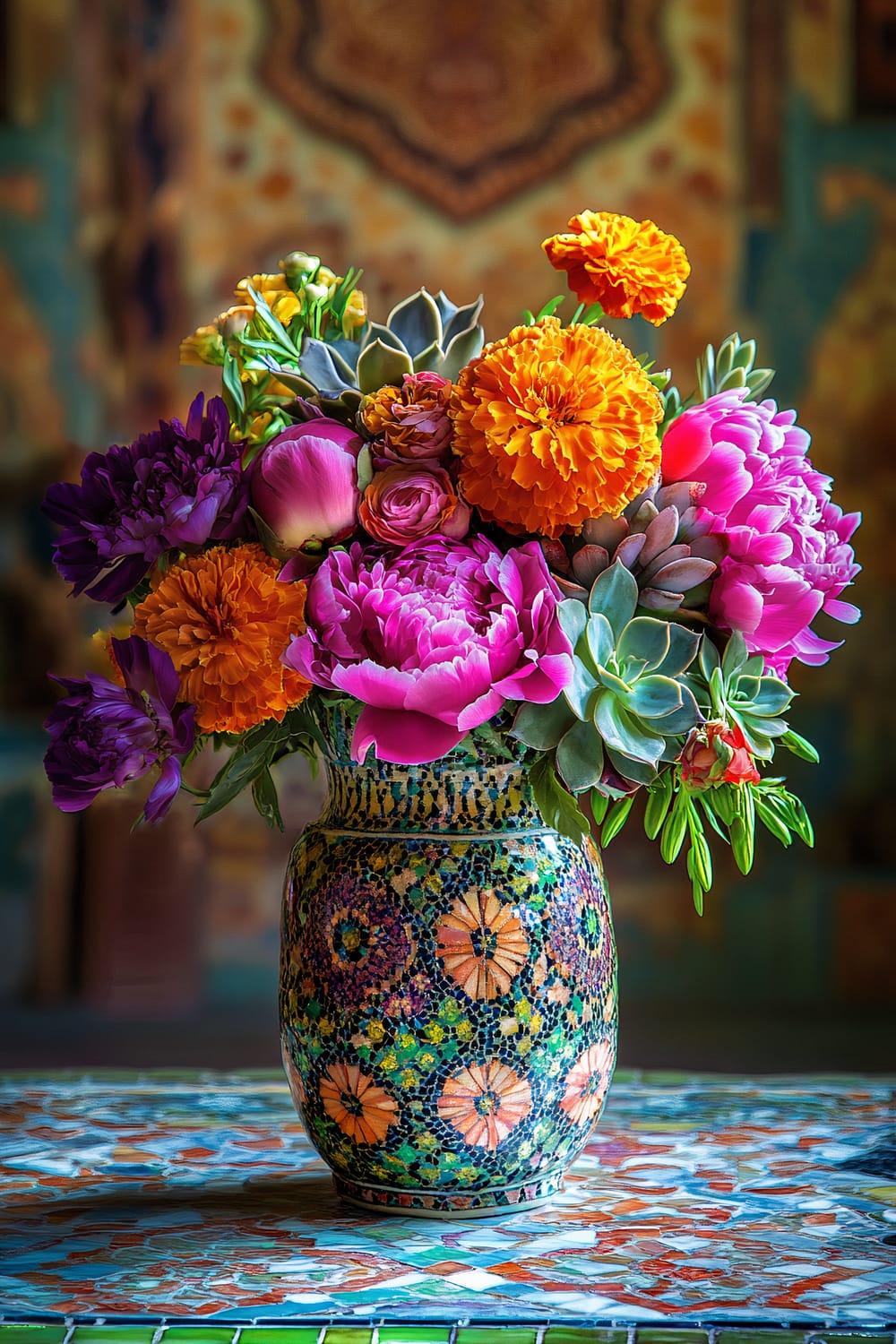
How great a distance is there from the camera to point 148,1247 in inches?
33.9

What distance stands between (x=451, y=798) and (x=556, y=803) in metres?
0.08

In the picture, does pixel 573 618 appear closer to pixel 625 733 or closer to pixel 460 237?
pixel 625 733

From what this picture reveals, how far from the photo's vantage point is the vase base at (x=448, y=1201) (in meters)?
0.92

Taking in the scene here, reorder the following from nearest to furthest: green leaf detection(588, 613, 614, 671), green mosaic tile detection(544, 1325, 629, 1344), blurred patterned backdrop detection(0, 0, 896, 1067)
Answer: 1. green mosaic tile detection(544, 1325, 629, 1344)
2. green leaf detection(588, 613, 614, 671)
3. blurred patterned backdrop detection(0, 0, 896, 1067)

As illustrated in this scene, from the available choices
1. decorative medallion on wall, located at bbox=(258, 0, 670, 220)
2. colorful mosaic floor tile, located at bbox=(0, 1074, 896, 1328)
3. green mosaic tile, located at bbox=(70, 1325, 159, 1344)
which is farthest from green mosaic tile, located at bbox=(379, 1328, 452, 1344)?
decorative medallion on wall, located at bbox=(258, 0, 670, 220)

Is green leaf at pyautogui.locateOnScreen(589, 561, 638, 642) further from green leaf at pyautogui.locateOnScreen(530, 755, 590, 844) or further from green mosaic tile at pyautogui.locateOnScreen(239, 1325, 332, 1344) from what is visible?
green mosaic tile at pyautogui.locateOnScreen(239, 1325, 332, 1344)

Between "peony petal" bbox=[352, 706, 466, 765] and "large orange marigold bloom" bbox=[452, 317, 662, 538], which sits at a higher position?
"large orange marigold bloom" bbox=[452, 317, 662, 538]

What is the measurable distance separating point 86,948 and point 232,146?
2.00 meters

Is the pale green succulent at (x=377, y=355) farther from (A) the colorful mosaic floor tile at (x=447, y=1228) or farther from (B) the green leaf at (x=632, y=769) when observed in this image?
(A) the colorful mosaic floor tile at (x=447, y=1228)

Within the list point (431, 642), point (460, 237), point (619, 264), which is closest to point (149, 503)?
A: point (431, 642)

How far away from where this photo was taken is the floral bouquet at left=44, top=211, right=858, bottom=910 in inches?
32.5

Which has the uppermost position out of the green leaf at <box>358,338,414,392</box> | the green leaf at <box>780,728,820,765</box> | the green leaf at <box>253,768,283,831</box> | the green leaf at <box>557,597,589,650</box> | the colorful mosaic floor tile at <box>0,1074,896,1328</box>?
the green leaf at <box>358,338,414,392</box>

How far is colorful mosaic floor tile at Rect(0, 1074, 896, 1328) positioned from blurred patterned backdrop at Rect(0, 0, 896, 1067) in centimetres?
267

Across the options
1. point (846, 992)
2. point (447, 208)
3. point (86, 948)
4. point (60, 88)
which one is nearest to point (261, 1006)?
point (86, 948)
